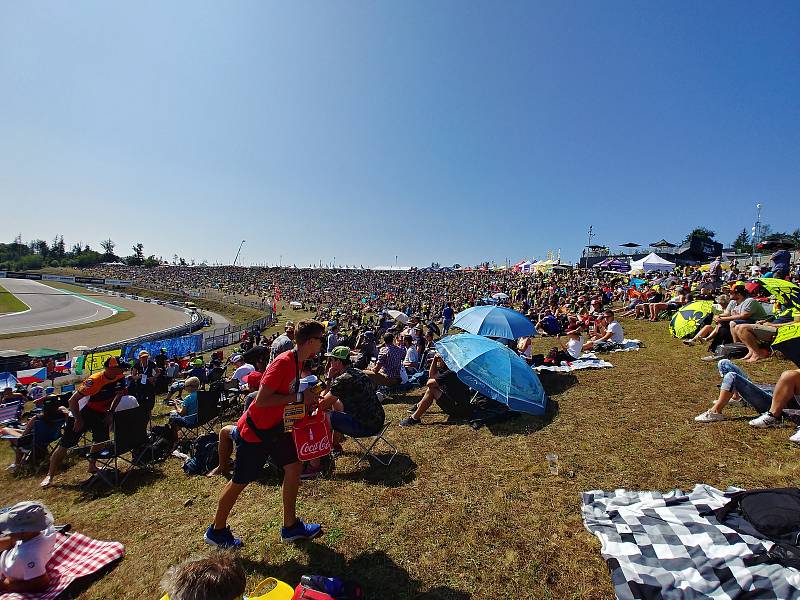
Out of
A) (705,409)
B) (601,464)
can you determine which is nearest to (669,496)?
(601,464)

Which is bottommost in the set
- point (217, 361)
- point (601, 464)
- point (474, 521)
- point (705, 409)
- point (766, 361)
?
point (217, 361)

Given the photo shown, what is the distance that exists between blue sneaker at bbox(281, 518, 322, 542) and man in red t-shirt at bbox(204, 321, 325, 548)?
0.43 metres

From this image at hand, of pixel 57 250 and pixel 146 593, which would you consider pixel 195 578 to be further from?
pixel 57 250

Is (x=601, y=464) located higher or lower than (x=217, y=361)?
higher

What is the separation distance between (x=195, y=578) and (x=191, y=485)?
3.56m

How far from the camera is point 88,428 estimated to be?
5797 mm

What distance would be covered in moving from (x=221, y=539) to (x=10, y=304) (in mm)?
73922

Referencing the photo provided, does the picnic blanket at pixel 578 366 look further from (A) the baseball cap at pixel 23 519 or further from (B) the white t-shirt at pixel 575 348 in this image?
(A) the baseball cap at pixel 23 519

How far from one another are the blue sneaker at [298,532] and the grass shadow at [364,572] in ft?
0.25

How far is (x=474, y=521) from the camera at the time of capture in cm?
358

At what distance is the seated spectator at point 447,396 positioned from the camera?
20.7 feet

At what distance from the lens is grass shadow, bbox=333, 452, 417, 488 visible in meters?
4.48

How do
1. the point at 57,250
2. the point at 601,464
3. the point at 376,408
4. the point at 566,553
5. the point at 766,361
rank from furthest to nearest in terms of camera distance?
the point at 57,250, the point at 766,361, the point at 376,408, the point at 601,464, the point at 566,553

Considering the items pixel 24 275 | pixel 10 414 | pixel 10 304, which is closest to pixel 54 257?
pixel 24 275
